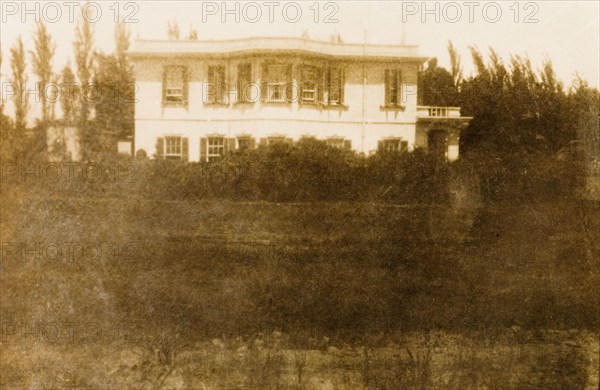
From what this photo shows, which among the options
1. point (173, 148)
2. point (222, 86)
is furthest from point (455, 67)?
point (173, 148)

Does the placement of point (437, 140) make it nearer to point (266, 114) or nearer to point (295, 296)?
point (266, 114)

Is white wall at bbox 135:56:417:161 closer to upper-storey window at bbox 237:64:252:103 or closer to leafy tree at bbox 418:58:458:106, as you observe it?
upper-storey window at bbox 237:64:252:103

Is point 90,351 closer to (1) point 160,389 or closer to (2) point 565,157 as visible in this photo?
(1) point 160,389

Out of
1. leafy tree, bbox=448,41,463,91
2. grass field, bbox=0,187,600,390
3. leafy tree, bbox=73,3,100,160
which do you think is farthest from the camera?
leafy tree, bbox=73,3,100,160

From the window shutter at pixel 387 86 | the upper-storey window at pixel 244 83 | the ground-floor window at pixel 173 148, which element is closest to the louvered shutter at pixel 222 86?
the upper-storey window at pixel 244 83

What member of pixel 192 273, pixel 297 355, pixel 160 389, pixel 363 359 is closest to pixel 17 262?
pixel 192 273

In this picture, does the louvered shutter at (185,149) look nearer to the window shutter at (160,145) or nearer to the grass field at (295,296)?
the window shutter at (160,145)

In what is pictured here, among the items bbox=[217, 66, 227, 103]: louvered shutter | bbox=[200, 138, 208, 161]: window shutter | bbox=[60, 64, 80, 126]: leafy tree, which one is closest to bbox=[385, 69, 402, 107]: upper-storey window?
bbox=[217, 66, 227, 103]: louvered shutter
